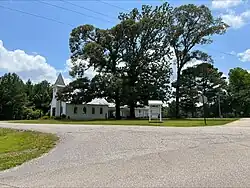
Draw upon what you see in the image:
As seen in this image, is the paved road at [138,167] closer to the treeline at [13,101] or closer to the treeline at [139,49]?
the treeline at [139,49]

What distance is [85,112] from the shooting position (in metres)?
57.4

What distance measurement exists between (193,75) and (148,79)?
9.80 m

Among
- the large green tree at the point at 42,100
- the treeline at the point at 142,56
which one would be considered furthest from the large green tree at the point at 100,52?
the large green tree at the point at 42,100

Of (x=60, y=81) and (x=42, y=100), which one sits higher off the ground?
(x=60, y=81)

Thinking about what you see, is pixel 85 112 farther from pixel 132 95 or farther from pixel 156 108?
pixel 156 108

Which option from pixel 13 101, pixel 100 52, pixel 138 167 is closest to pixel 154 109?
pixel 100 52

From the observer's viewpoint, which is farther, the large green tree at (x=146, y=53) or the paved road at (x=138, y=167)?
the large green tree at (x=146, y=53)

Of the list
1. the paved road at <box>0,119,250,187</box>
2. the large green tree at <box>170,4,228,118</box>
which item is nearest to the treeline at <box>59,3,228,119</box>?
the large green tree at <box>170,4,228,118</box>

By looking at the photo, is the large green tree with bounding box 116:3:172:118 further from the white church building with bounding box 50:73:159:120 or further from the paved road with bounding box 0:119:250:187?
the paved road with bounding box 0:119:250:187

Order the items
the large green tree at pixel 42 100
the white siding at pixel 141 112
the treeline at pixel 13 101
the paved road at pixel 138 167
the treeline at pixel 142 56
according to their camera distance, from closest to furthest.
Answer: the paved road at pixel 138 167 < the treeline at pixel 142 56 < the treeline at pixel 13 101 < the white siding at pixel 141 112 < the large green tree at pixel 42 100

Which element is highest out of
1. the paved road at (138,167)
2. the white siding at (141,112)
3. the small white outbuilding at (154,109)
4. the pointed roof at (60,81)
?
the pointed roof at (60,81)

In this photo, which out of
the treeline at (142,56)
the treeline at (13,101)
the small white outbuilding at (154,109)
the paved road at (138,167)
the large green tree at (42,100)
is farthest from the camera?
the large green tree at (42,100)

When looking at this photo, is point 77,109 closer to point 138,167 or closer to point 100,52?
point 100,52

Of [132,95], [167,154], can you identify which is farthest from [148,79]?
[167,154]
